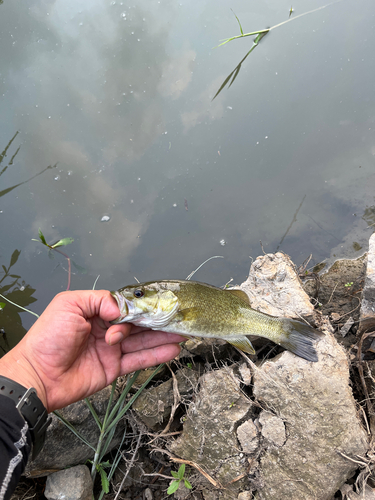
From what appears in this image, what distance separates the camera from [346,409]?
6.76 feet

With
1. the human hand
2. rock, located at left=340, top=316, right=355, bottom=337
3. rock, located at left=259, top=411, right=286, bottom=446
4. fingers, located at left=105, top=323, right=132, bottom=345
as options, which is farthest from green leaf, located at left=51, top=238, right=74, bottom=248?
rock, located at left=340, top=316, right=355, bottom=337

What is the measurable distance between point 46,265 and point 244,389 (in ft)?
9.47

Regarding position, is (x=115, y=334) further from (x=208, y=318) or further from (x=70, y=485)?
(x=70, y=485)

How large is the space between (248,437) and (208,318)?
1.04 m

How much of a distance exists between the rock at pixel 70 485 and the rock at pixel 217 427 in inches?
35.0

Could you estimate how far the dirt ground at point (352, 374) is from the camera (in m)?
2.38

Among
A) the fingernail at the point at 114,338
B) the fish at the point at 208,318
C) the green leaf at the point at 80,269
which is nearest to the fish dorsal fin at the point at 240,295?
the fish at the point at 208,318

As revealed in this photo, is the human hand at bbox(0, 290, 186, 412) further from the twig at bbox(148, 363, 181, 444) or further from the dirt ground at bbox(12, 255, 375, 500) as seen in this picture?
the dirt ground at bbox(12, 255, 375, 500)

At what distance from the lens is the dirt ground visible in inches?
93.6

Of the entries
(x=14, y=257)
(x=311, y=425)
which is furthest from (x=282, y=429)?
(x=14, y=257)

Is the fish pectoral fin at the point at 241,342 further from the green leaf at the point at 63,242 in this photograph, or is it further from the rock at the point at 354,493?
the green leaf at the point at 63,242

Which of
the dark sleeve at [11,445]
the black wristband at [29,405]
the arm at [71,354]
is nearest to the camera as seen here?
the dark sleeve at [11,445]

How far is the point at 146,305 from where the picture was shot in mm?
2109

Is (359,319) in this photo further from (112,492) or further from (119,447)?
(112,492)
